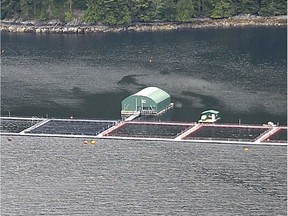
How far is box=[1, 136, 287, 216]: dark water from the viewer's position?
63.2 meters

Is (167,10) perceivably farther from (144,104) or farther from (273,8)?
(144,104)

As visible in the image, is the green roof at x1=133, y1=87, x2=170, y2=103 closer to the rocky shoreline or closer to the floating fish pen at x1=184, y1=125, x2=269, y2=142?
the floating fish pen at x1=184, y1=125, x2=269, y2=142

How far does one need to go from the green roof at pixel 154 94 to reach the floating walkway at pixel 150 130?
12.6 ft

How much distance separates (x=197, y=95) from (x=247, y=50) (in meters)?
22.3

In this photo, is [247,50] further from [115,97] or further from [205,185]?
[205,185]

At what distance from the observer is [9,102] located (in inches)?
3644

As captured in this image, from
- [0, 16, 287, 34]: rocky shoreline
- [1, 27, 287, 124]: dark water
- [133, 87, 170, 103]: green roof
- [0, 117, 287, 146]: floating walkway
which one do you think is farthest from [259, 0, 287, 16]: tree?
[0, 117, 287, 146]: floating walkway

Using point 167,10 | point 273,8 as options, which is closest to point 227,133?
point 273,8

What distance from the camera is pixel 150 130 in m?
80.3

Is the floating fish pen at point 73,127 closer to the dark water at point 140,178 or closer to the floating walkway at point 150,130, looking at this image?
the floating walkway at point 150,130

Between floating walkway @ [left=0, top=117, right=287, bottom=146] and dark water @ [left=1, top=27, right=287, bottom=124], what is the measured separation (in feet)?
7.05

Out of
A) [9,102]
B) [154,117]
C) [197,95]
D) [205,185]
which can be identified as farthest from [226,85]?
[205,185]

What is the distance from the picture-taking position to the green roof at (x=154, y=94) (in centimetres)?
8639

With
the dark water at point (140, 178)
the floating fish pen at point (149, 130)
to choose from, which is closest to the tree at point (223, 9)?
the floating fish pen at point (149, 130)
